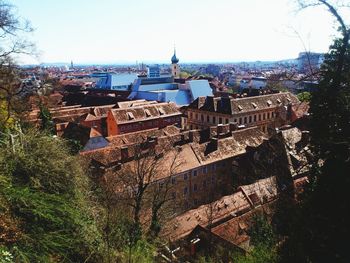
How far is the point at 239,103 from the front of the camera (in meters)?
47.5

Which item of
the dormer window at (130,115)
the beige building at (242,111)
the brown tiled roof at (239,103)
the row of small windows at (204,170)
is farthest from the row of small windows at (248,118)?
the row of small windows at (204,170)

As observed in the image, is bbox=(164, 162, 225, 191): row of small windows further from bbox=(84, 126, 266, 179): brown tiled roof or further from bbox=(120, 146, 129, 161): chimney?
bbox=(120, 146, 129, 161): chimney

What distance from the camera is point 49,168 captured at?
30.6 feet

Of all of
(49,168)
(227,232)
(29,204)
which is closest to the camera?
(29,204)

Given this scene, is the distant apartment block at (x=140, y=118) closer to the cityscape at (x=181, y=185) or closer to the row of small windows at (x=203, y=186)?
the cityscape at (x=181, y=185)

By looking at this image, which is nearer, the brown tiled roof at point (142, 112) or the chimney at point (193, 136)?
the chimney at point (193, 136)

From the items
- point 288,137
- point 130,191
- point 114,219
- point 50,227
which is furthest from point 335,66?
point 288,137

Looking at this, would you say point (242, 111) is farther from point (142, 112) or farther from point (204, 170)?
point (204, 170)

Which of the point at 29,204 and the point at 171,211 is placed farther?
the point at 171,211

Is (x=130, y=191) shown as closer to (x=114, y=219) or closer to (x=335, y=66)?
(x=114, y=219)

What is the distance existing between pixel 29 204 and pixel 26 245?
1.07 m

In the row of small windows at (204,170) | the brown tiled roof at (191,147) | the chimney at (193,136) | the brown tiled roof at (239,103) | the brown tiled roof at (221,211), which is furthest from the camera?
the brown tiled roof at (239,103)

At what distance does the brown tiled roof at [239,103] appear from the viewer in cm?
4681

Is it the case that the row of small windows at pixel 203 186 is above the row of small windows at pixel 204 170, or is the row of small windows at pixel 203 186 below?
below
